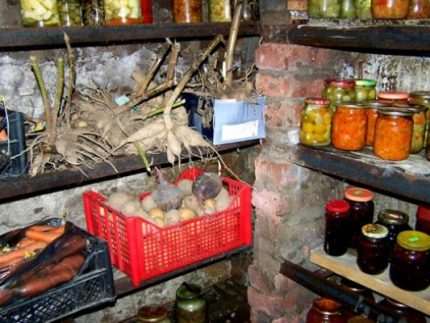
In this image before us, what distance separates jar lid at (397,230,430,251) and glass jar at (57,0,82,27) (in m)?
1.34

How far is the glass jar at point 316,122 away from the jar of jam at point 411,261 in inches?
17.5

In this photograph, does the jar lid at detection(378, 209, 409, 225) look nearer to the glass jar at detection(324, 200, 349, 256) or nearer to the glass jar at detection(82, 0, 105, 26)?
the glass jar at detection(324, 200, 349, 256)

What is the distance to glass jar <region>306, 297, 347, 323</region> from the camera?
1828 millimetres

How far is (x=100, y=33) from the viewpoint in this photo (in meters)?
1.38

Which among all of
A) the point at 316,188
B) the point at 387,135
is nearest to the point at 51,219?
the point at 316,188

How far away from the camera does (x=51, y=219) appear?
1.75 metres

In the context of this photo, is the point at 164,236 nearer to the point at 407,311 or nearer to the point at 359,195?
the point at 359,195

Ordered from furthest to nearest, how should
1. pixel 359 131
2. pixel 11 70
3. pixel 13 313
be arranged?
1. pixel 11 70
2. pixel 359 131
3. pixel 13 313

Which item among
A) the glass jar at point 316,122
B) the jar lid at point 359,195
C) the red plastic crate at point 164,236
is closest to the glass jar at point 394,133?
the glass jar at point 316,122

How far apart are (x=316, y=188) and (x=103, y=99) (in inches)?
38.7

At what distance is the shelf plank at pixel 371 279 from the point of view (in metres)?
1.48

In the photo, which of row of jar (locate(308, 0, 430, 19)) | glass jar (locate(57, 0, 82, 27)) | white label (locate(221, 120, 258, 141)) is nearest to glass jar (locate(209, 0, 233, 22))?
row of jar (locate(308, 0, 430, 19))

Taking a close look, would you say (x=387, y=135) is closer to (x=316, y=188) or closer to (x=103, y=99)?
(x=316, y=188)

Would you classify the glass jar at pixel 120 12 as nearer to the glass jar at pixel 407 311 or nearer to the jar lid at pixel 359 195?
the jar lid at pixel 359 195
